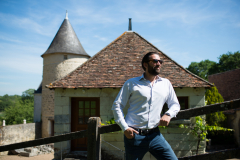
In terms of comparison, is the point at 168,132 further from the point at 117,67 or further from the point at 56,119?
the point at 56,119

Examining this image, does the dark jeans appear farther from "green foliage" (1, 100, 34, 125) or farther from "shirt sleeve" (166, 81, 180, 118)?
"green foliage" (1, 100, 34, 125)

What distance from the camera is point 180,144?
7.51 metres

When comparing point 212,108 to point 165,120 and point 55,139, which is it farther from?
point 55,139

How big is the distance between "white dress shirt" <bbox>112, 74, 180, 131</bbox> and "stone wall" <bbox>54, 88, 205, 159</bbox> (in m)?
5.90

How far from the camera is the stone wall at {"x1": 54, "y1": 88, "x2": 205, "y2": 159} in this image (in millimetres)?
7516

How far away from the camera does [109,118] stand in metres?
7.80

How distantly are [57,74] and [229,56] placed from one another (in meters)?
30.3

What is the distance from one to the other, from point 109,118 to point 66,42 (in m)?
14.1

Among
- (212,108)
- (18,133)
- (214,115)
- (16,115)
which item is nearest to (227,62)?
(214,115)

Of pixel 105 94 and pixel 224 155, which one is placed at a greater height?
pixel 105 94

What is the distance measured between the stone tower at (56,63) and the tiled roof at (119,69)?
34.7ft

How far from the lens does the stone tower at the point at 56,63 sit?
18.3 meters

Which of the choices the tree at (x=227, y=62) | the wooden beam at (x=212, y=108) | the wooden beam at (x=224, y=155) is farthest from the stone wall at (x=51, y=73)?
the tree at (x=227, y=62)

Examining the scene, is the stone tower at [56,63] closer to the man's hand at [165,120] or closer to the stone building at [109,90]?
the stone building at [109,90]
